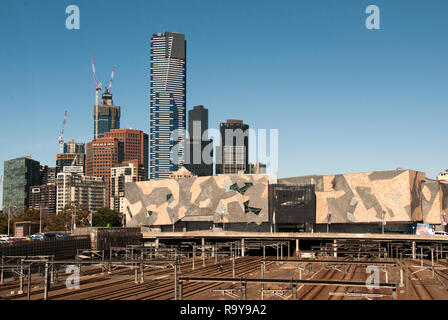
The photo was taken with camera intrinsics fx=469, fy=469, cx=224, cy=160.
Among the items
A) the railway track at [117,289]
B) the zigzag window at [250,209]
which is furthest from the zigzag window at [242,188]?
the railway track at [117,289]

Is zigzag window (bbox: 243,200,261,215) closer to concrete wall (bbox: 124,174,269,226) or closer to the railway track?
concrete wall (bbox: 124,174,269,226)

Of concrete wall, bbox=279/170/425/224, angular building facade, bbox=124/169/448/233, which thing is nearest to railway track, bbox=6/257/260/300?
angular building facade, bbox=124/169/448/233

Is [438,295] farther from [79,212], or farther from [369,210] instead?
[79,212]

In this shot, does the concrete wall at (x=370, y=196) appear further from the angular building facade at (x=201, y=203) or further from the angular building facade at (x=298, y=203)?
the angular building facade at (x=201, y=203)

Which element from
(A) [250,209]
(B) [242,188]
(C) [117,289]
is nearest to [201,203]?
(B) [242,188]

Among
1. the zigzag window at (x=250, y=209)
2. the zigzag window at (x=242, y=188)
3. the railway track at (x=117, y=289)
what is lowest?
the railway track at (x=117, y=289)

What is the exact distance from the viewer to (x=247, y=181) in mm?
150625

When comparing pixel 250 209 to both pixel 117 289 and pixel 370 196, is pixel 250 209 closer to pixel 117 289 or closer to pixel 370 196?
pixel 370 196

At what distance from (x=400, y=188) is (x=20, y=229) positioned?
11503cm

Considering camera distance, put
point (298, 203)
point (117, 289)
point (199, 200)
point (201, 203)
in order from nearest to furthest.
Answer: point (117, 289) < point (298, 203) < point (201, 203) < point (199, 200)

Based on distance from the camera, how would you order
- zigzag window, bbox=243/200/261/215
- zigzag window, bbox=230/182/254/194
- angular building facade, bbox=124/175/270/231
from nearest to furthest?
zigzag window, bbox=243/200/261/215, angular building facade, bbox=124/175/270/231, zigzag window, bbox=230/182/254/194

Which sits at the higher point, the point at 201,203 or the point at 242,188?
the point at 242,188

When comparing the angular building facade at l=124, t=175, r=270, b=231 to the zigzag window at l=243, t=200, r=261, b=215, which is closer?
the zigzag window at l=243, t=200, r=261, b=215

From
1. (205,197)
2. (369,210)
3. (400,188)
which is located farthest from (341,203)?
(205,197)
